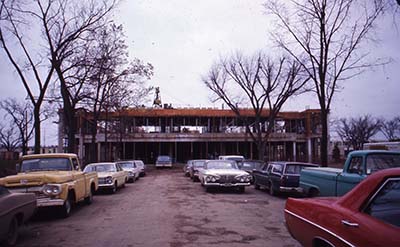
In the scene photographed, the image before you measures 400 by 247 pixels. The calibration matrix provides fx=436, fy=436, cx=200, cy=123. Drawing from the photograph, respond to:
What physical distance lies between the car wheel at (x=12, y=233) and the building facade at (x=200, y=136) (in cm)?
4687

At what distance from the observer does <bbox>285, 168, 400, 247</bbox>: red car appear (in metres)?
3.93

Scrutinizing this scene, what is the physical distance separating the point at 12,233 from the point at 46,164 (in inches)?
202

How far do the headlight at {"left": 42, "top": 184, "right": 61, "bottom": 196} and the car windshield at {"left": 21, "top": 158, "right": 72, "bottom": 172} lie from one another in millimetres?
2062

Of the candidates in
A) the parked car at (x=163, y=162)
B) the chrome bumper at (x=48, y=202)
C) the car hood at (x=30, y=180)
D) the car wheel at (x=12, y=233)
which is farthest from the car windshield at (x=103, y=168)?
the parked car at (x=163, y=162)

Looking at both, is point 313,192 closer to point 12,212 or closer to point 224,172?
point 12,212

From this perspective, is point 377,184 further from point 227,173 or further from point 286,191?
point 227,173

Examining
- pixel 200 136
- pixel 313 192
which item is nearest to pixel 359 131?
pixel 200 136

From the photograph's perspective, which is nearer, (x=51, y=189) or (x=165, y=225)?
(x=165, y=225)

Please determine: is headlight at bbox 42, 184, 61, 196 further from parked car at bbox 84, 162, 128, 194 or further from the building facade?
the building facade

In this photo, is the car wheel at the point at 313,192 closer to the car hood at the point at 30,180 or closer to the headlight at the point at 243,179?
the car hood at the point at 30,180

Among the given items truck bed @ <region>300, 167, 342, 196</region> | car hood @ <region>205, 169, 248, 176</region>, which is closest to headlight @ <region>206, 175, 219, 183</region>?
car hood @ <region>205, 169, 248, 176</region>

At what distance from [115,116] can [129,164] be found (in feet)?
65.0

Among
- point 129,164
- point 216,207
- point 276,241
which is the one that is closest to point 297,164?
point 216,207

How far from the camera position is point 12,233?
8289 mm
